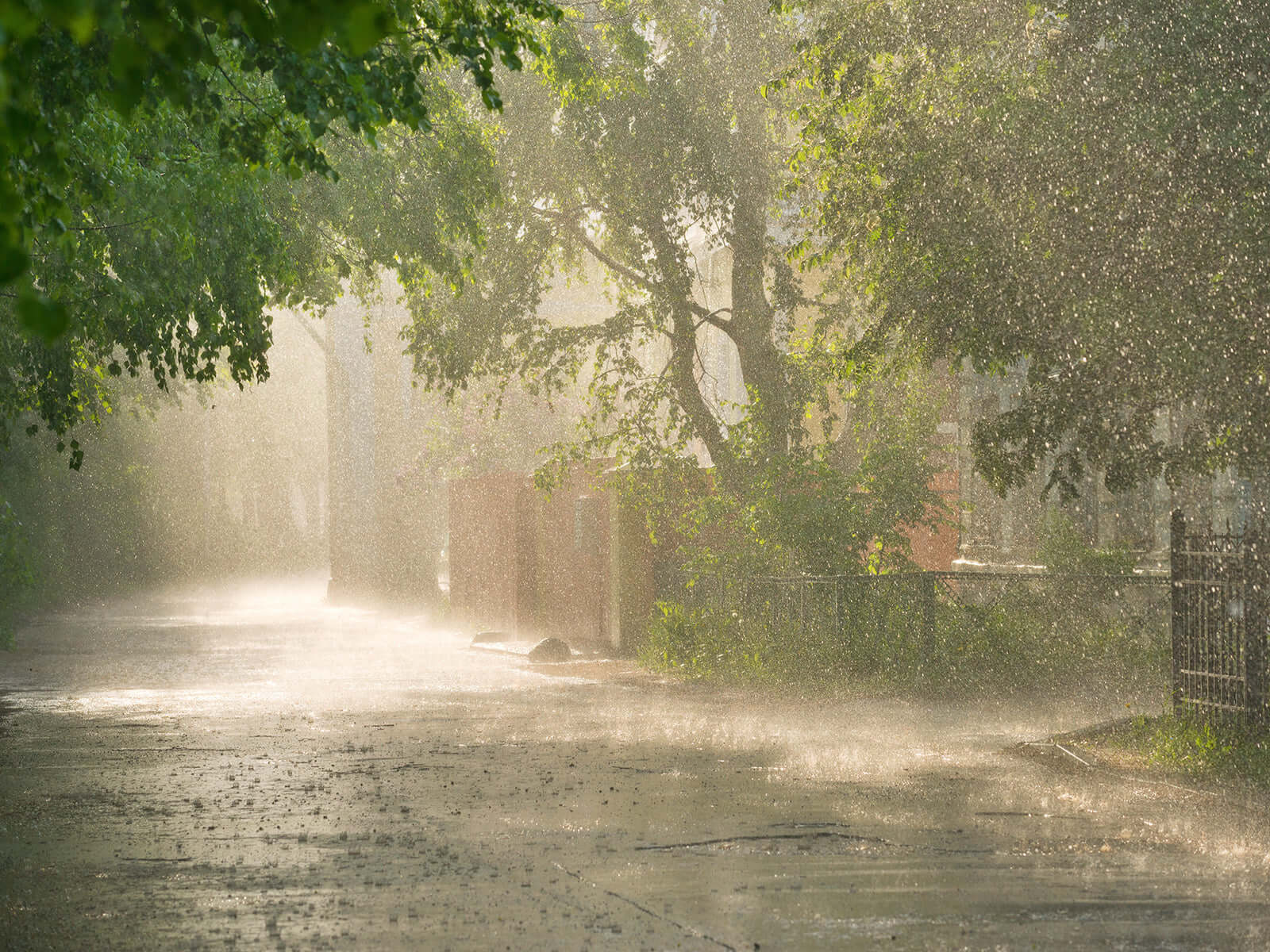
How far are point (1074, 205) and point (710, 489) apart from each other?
12.5 m

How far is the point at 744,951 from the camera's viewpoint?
6.35m

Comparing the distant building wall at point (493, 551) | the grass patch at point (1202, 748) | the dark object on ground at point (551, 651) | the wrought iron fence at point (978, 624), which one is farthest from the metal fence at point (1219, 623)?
the distant building wall at point (493, 551)

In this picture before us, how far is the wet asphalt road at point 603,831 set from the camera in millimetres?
6812

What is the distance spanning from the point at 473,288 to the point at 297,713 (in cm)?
997

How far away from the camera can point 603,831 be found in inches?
358

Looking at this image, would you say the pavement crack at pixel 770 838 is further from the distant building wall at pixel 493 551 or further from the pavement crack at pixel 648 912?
the distant building wall at pixel 493 551

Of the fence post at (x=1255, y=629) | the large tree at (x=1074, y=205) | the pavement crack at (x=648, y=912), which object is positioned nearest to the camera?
the pavement crack at (x=648, y=912)

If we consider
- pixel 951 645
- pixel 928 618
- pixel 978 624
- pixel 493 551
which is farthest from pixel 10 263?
pixel 493 551

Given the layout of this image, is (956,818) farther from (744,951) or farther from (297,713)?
(297,713)

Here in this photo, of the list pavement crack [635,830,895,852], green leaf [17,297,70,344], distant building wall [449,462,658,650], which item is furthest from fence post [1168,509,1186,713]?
distant building wall [449,462,658,650]

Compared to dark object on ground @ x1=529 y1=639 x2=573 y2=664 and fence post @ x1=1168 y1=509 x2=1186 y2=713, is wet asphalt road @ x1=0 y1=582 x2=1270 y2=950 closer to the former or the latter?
fence post @ x1=1168 y1=509 x2=1186 y2=713

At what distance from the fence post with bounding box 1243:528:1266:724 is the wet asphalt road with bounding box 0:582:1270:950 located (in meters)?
1.07

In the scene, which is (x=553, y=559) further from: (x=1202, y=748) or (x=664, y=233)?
(x=1202, y=748)

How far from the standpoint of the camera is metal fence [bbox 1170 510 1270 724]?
11.2 m
